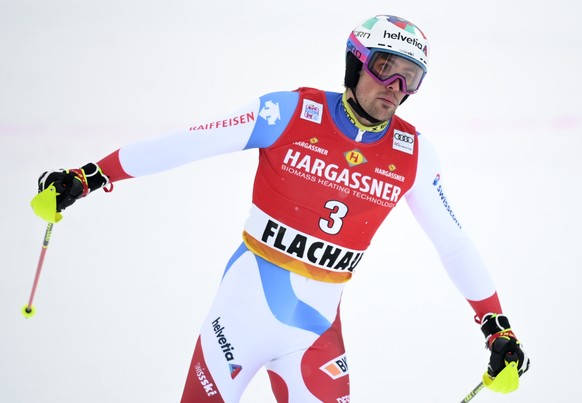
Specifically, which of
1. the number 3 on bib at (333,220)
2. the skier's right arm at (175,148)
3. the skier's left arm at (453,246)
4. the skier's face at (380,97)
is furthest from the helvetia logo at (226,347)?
the skier's face at (380,97)

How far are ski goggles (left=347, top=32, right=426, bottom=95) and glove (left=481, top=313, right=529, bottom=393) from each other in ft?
3.57

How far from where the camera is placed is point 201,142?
333 cm

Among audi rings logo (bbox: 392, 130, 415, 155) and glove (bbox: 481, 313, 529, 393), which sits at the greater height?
audi rings logo (bbox: 392, 130, 415, 155)

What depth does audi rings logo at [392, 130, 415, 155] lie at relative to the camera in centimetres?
350

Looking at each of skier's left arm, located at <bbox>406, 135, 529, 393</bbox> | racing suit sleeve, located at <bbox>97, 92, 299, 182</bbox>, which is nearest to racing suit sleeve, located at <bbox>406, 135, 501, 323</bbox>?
skier's left arm, located at <bbox>406, 135, 529, 393</bbox>

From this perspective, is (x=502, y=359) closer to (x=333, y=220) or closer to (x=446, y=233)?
(x=446, y=233)

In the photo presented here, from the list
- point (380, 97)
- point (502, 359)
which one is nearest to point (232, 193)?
point (380, 97)

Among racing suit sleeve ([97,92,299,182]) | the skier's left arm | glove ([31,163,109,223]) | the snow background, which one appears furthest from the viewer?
the snow background

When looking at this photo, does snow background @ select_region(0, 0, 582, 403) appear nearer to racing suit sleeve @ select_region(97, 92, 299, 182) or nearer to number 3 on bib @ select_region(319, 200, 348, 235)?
number 3 on bib @ select_region(319, 200, 348, 235)

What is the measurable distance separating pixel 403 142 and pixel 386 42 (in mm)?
441

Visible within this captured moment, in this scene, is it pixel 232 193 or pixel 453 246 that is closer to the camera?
pixel 453 246

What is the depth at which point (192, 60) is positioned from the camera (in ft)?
22.8

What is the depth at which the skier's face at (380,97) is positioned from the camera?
11.1 ft

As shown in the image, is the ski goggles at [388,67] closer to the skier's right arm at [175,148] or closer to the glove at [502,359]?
the skier's right arm at [175,148]
